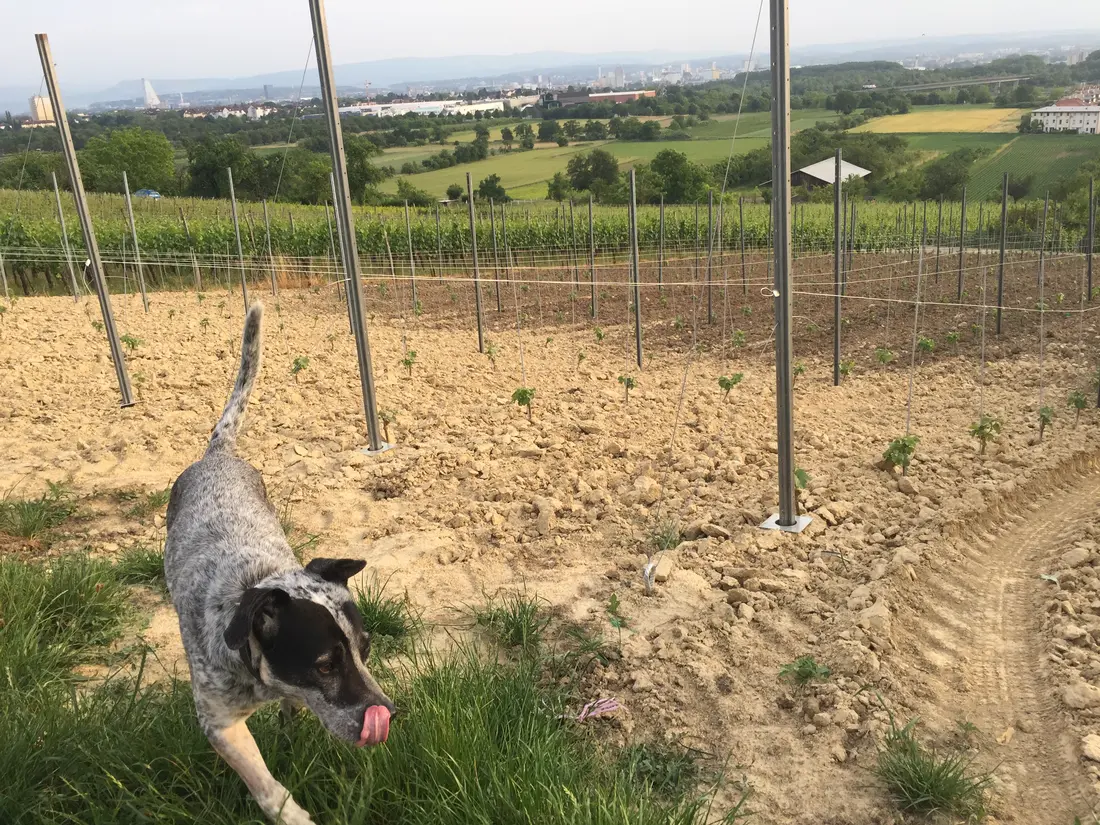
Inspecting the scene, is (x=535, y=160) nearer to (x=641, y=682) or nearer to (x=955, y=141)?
(x=955, y=141)

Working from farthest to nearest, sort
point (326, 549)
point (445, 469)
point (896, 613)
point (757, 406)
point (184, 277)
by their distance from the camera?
point (184, 277), point (757, 406), point (445, 469), point (326, 549), point (896, 613)

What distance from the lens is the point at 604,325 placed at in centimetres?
1271

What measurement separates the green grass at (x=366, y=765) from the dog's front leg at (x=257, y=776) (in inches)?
3.1

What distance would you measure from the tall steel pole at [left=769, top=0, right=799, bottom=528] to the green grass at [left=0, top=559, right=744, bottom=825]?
90.3 inches

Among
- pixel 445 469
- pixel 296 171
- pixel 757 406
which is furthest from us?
pixel 296 171

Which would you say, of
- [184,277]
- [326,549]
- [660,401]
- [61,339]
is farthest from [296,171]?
[326,549]

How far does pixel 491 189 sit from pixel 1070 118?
2786 centimetres

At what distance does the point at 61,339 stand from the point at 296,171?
76.3ft

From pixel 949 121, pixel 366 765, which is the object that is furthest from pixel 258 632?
pixel 949 121

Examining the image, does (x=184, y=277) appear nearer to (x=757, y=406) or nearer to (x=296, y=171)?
(x=296, y=171)

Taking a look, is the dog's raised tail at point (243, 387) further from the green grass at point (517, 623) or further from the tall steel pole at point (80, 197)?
the tall steel pole at point (80, 197)

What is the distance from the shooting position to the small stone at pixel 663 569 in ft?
14.1

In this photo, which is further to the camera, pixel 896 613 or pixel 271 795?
pixel 896 613

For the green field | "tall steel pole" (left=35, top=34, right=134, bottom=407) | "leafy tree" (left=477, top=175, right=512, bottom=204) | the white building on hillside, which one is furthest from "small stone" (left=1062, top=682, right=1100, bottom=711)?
the white building on hillside
